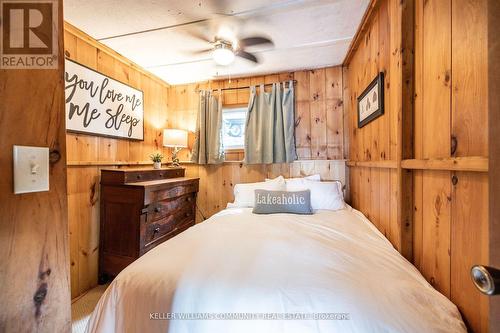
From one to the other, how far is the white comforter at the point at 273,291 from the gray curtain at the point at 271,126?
1.54 meters

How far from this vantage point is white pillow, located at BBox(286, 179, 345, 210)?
2.16m

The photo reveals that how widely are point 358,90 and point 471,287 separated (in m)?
1.91

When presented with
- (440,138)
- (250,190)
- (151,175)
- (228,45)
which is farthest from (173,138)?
(440,138)

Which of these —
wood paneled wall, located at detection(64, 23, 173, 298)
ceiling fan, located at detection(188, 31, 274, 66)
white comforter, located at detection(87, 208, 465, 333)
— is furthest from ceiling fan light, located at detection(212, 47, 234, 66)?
white comforter, located at detection(87, 208, 465, 333)

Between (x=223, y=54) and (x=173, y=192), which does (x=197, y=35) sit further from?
(x=173, y=192)

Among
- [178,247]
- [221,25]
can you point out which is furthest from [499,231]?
[221,25]

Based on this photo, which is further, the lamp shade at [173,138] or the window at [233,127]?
the window at [233,127]

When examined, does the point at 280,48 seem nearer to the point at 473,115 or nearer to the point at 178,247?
the point at 473,115

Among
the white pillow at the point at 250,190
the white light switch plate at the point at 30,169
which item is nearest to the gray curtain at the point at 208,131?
the white pillow at the point at 250,190

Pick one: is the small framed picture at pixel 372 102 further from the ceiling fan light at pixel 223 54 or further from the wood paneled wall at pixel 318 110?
the ceiling fan light at pixel 223 54

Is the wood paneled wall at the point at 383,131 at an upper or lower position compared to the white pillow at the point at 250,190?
upper

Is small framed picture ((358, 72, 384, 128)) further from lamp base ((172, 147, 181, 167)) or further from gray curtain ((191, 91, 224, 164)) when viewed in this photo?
lamp base ((172, 147, 181, 167))

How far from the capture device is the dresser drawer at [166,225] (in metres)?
2.00

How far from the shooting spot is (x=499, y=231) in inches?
17.5
